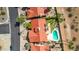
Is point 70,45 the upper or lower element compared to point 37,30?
lower

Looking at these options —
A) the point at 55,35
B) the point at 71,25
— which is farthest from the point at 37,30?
the point at 71,25

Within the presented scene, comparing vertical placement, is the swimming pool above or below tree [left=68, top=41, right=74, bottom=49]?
above

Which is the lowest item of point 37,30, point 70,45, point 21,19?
point 70,45

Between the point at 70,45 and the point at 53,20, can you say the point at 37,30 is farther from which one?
the point at 70,45

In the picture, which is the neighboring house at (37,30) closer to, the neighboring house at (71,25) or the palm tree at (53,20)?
the palm tree at (53,20)

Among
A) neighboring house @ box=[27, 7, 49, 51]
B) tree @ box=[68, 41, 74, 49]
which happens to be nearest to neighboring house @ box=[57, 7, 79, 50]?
tree @ box=[68, 41, 74, 49]

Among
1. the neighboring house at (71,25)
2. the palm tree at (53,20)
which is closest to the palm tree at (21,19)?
the palm tree at (53,20)

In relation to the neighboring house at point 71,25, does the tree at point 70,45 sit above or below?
below

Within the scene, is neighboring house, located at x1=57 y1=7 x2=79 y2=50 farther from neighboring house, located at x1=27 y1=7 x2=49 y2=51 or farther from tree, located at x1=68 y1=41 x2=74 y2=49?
neighboring house, located at x1=27 y1=7 x2=49 y2=51

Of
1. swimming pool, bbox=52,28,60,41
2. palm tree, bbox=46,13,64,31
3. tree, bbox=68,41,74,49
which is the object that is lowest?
tree, bbox=68,41,74,49

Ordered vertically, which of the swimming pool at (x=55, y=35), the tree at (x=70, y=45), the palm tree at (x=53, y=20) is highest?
the palm tree at (x=53, y=20)

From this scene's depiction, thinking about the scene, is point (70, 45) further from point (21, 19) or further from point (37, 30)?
point (21, 19)
